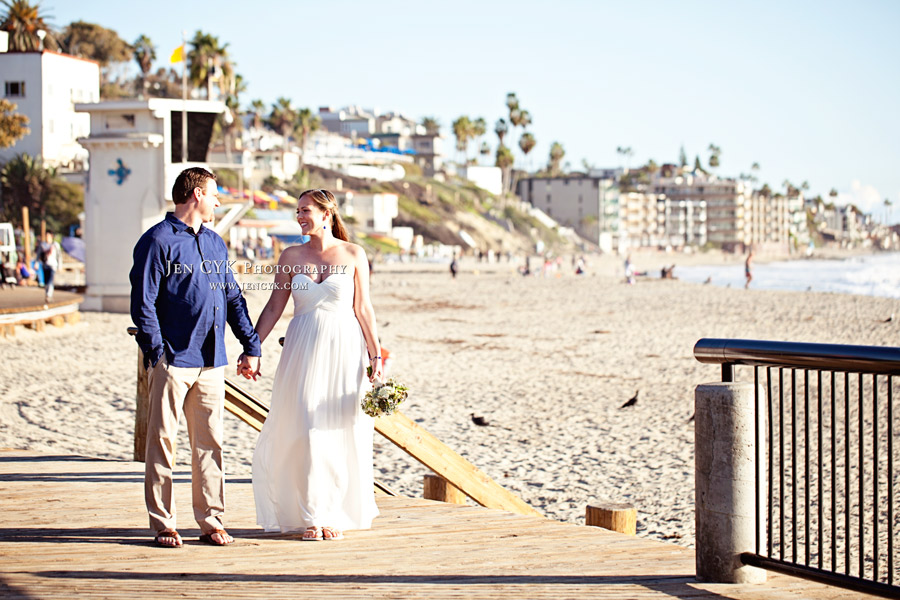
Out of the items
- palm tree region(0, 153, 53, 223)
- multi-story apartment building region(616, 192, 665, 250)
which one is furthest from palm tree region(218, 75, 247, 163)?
multi-story apartment building region(616, 192, 665, 250)

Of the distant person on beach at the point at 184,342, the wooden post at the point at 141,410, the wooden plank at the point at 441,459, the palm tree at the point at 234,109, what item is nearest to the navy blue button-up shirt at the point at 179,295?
the distant person on beach at the point at 184,342

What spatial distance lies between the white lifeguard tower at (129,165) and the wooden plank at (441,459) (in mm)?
18543

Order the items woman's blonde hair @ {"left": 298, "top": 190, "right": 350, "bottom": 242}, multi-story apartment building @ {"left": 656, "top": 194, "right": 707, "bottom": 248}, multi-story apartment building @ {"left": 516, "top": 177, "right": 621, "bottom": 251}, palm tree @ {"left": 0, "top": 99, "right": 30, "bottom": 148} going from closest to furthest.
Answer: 1. woman's blonde hair @ {"left": 298, "top": 190, "right": 350, "bottom": 242}
2. palm tree @ {"left": 0, "top": 99, "right": 30, "bottom": 148}
3. multi-story apartment building @ {"left": 516, "top": 177, "right": 621, "bottom": 251}
4. multi-story apartment building @ {"left": 656, "top": 194, "right": 707, "bottom": 248}

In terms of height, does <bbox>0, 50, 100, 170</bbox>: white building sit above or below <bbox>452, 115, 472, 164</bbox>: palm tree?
below

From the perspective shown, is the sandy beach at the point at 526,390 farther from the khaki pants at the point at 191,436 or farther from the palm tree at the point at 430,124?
the palm tree at the point at 430,124

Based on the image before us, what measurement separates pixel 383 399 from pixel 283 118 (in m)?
109

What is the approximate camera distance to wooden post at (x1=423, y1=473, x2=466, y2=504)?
21.8 feet

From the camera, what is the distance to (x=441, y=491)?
6.73m

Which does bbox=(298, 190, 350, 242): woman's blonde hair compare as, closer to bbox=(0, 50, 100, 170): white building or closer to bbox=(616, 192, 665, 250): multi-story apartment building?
bbox=(0, 50, 100, 170): white building

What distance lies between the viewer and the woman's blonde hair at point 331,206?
529 cm

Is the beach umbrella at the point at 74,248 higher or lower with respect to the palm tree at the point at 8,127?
lower

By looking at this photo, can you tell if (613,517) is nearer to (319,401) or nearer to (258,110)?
(319,401)

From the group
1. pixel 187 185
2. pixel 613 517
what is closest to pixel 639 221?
pixel 613 517

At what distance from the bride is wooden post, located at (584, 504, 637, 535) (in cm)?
136
